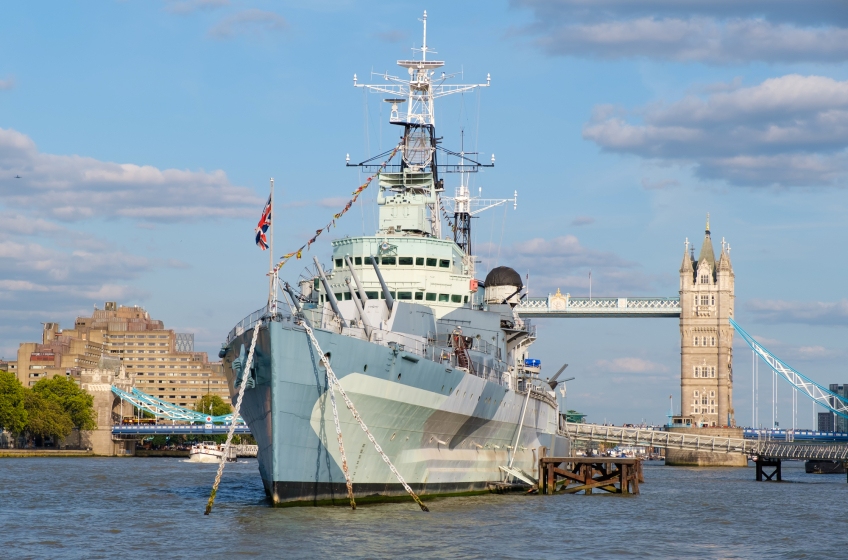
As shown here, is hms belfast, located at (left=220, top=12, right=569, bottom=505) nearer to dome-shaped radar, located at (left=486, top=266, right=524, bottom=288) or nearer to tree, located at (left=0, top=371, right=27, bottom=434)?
dome-shaped radar, located at (left=486, top=266, right=524, bottom=288)

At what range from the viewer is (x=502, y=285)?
49.9 meters

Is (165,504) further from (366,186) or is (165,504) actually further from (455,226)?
(455,226)

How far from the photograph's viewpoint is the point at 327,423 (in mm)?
28688

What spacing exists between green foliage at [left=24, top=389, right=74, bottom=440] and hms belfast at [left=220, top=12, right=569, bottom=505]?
234 ft

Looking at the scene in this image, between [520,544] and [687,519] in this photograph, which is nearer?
[520,544]

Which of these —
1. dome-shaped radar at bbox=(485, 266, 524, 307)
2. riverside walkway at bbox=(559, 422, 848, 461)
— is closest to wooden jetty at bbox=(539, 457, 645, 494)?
dome-shaped radar at bbox=(485, 266, 524, 307)

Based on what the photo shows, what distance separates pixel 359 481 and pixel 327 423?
2.31 m

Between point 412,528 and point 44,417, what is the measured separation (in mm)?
89945

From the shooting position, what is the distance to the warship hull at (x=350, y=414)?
27.9 metres

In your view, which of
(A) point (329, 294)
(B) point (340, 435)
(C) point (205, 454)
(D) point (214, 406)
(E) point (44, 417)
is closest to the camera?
(B) point (340, 435)

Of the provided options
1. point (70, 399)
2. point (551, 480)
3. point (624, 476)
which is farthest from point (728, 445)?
point (70, 399)

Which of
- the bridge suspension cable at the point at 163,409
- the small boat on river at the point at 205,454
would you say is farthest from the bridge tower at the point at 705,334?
the small boat on river at the point at 205,454

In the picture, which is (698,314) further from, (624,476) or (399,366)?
(399,366)

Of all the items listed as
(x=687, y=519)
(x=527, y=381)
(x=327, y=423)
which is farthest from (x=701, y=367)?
(x=327, y=423)
